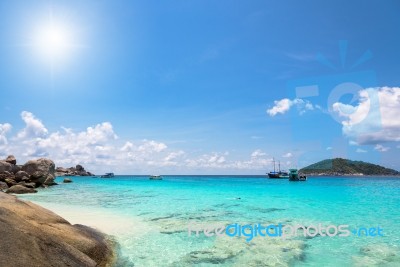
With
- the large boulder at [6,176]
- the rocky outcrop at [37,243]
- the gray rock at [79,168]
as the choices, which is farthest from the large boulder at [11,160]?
the gray rock at [79,168]

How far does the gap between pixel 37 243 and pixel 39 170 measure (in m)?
49.8

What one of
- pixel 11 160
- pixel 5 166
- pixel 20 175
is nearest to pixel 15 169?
pixel 5 166

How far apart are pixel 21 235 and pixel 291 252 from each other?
8.79 metres

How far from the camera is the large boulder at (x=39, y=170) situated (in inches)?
1890

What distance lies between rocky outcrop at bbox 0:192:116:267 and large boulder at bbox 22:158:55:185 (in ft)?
149

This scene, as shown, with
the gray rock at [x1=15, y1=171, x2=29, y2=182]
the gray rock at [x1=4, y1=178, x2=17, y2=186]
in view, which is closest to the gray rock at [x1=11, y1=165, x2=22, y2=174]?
the gray rock at [x1=15, y1=171, x2=29, y2=182]

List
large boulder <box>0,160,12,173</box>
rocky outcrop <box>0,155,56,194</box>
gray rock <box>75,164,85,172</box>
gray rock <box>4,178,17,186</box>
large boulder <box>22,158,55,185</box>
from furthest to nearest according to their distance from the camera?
gray rock <box>75,164,85,172</box> → large boulder <box>0,160,12,173</box> → large boulder <box>22,158,55,185</box> → rocky outcrop <box>0,155,56,194</box> → gray rock <box>4,178,17,186</box>

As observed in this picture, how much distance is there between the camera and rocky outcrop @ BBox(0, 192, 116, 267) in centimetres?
526

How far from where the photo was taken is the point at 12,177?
154 feet

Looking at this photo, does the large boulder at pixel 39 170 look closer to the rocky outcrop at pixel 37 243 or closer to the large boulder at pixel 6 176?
the large boulder at pixel 6 176

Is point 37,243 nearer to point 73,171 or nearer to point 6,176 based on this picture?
point 6,176

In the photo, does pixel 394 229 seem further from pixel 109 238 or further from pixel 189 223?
pixel 109 238

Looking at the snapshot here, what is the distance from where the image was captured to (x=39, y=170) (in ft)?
161

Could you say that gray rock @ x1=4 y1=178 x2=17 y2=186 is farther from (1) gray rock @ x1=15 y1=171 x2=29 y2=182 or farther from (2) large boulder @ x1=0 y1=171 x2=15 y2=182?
(2) large boulder @ x1=0 y1=171 x2=15 y2=182
